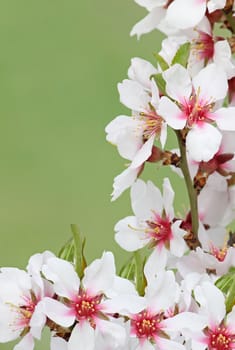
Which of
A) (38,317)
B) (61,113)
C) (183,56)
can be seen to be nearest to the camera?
(38,317)

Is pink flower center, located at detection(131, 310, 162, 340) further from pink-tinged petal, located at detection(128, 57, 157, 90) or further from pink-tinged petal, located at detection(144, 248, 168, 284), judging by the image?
pink-tinged petal, located at detection(128, 57, 157, 90)

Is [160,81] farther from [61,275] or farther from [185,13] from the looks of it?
[61,275]

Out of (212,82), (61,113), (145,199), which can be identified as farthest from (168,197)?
(61,113)

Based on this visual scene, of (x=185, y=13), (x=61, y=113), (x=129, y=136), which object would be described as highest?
(x=185, y=13)

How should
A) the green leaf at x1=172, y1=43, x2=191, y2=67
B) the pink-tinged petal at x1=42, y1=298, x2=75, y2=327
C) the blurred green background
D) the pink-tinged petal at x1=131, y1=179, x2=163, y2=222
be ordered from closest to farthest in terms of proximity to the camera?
the pink-tinged petal at x1=42, y1=298, x2=75, y2=327
the green leaf at x1=172, y1=43, x2=191, y2=67
the pink-tinged petal at x1=131, y1=179, x2=163, y2=222
the blurred green background

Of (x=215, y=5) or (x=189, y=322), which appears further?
(x=215, y=5)

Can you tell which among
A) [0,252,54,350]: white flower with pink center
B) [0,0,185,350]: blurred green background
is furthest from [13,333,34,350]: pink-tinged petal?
[0,0,185,350]: blurred green background

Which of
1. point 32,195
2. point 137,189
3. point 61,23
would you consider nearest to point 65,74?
point 61,23

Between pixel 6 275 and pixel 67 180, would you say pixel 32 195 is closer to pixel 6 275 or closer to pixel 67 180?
pixel 67 180
